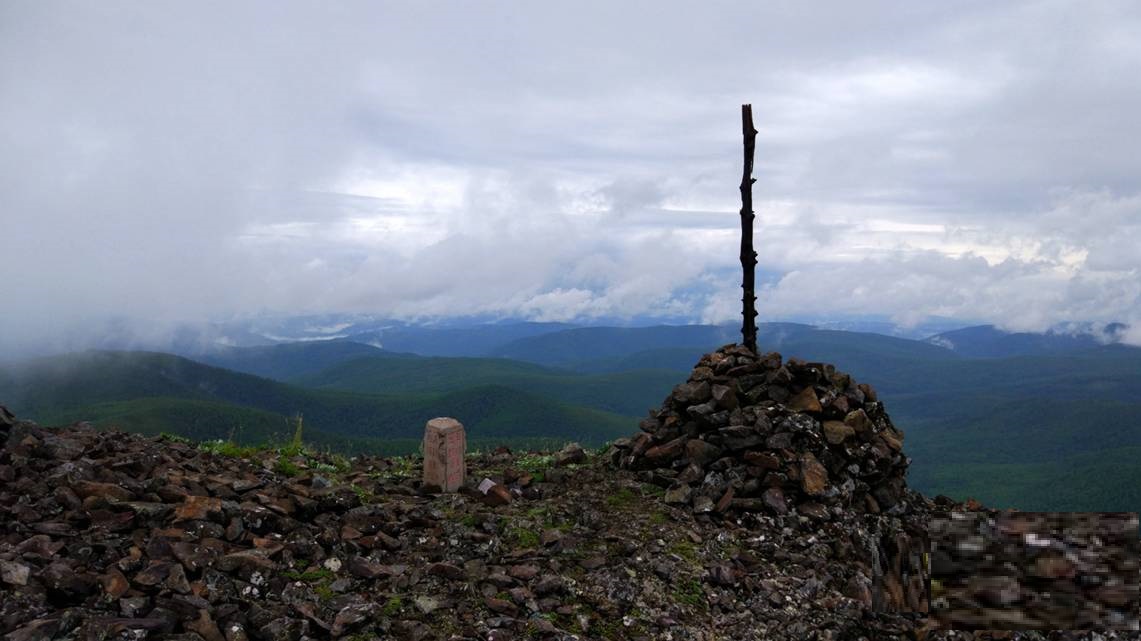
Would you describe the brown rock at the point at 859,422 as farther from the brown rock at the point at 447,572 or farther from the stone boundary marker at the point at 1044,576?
the brown rock at the point at 447,572

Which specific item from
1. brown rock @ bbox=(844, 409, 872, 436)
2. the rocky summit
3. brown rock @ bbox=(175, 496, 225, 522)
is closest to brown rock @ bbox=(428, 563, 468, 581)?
the rocky summit

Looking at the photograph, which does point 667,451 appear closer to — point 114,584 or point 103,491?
point 114,584

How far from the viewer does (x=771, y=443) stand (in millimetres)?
12305

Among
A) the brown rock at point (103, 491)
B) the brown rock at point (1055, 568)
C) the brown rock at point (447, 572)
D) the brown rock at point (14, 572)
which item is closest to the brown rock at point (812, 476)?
the brown rock at point (1055, 568)

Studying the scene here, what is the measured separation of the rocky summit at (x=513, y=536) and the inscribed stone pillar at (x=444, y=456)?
0.54 metres

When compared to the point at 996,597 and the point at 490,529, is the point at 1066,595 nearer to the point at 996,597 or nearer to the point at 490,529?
the point at 996,597

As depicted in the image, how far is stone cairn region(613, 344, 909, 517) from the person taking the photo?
11.8 meters

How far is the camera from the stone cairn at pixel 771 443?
11.8 m

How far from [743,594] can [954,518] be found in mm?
4914

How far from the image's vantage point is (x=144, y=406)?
184750 millimetres

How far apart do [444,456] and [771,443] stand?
5.86 m

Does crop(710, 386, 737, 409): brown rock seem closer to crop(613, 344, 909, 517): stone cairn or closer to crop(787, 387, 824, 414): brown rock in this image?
crop(613, 344, 909, 517): stone cairn

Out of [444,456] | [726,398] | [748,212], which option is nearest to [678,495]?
[726,398]

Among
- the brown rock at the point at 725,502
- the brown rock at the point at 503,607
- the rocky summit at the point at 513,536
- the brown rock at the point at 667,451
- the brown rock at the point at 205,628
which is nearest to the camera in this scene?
the brown rock at the point at 205,628
